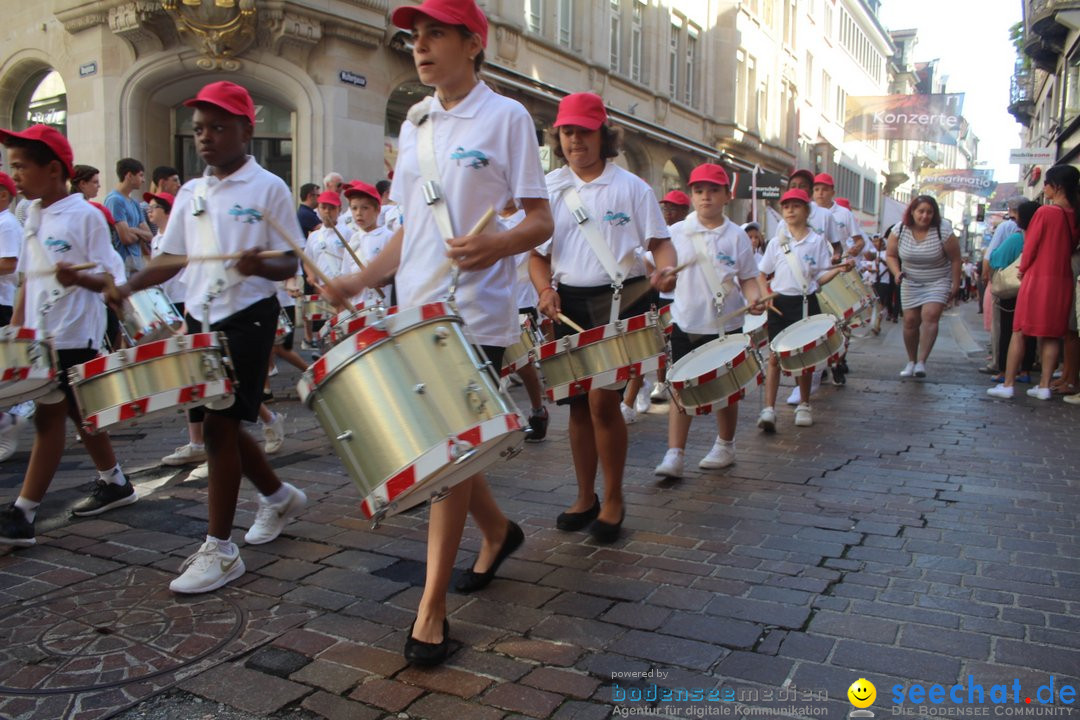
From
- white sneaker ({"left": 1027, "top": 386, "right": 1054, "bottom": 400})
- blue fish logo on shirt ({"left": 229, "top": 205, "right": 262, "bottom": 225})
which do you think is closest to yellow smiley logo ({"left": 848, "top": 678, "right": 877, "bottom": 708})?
blue fish logo on shirt ({"left": 229, "top": 205, "right": 262, "bottom": 225})

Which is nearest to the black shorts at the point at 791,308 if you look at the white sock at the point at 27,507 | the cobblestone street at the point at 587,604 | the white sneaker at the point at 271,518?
the cobblestone street at the point at 587,604

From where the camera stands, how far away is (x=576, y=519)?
4.56m

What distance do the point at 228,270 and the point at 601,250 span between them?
1.73m

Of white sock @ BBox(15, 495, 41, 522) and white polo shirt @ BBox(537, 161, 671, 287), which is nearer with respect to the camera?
white sock @ BBox(15, 495, 41, 522)

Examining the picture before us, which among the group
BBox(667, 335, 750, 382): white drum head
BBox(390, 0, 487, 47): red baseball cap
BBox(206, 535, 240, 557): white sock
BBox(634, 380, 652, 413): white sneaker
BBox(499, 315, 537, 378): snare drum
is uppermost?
BBox(390, 0, 487, 47): red baseball cap

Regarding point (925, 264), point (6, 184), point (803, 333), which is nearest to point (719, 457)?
point (803, 333)

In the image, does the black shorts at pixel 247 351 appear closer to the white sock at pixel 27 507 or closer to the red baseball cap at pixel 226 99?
the red baseball cap at pixel 226 99

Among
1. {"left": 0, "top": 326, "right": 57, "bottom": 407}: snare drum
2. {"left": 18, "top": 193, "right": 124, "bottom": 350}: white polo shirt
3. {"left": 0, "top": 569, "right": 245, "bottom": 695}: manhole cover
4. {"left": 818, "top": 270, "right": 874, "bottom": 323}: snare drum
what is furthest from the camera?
{"left": 818, "top": 270, "right": 874, "bottom": 323}: snare drum

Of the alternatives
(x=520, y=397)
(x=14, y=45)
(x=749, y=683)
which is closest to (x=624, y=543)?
(x=749, y=683)

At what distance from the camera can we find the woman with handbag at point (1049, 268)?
30.6ft

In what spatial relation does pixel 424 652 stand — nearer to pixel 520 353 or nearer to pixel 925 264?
pixel 520 353

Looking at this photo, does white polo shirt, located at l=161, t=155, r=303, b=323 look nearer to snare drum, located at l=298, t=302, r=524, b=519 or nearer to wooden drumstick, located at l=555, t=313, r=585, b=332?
wooden drumstick, located at l=555, t=313, r=585, b=332

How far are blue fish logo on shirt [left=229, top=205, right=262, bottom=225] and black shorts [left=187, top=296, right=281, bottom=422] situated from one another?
35cm

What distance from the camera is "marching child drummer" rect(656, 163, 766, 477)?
5.98 metres
